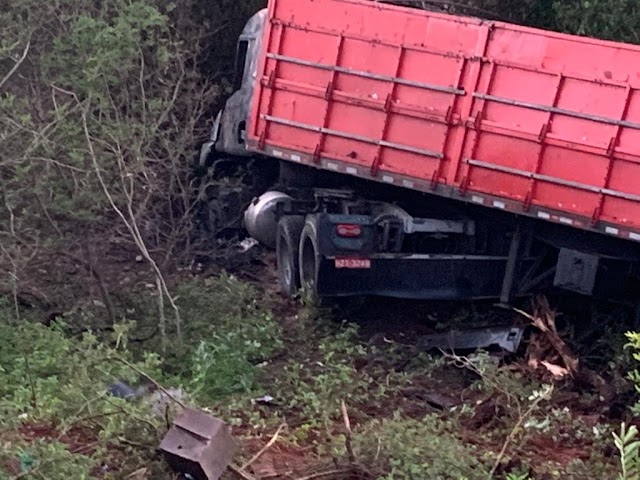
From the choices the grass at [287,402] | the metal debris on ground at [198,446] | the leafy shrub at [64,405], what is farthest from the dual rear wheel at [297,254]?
the metal debris on ground at [198,446]

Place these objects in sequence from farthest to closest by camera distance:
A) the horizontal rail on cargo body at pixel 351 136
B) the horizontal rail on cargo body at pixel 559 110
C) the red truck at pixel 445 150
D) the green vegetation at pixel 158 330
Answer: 1. the horizontal rail on cargo body at pixel 351 136
2. the red truck at pixel 445 150
3. the horizontal rail on cargo body at pixel 559 110
4. the green vegetation at pixel 158 330

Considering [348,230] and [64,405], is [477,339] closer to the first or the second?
[348,230]

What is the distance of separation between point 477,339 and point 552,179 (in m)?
1.47

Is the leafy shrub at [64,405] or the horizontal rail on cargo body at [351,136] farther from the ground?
the horizontal rail on cargo body at [351,136]

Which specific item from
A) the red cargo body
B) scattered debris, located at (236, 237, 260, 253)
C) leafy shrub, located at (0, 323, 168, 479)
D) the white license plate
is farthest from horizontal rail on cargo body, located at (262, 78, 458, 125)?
leafy shrub, located at (0, 323, 168, 479)

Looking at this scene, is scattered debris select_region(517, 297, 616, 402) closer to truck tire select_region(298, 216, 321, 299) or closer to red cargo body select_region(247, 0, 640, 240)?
red cargo body select_region(247, 0, 640, 240)

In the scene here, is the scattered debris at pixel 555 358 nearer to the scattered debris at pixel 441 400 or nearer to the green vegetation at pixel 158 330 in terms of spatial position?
the green vegetation at pixel 158 330

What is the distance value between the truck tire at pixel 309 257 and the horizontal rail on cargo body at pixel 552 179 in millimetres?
1575

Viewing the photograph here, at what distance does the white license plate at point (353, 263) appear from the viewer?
948cm

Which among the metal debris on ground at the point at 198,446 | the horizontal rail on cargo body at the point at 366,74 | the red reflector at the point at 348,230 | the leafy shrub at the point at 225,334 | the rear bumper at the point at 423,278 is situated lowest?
the leafy shrub at the point at 225,334

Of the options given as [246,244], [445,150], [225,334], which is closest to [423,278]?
[445,150]

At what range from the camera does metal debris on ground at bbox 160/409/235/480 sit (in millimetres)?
4656

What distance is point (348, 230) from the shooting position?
31.3 ft

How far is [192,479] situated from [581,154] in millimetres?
5104
